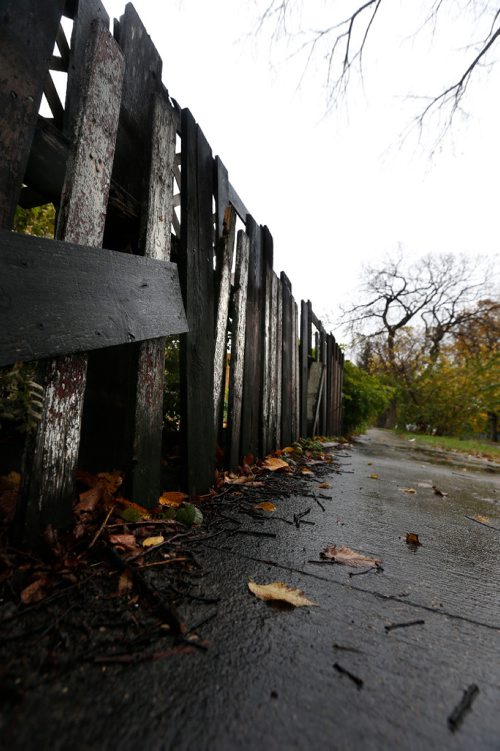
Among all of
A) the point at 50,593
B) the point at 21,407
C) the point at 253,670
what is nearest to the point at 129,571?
the point at 50,593

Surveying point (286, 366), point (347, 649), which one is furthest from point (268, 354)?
point (347, 649)

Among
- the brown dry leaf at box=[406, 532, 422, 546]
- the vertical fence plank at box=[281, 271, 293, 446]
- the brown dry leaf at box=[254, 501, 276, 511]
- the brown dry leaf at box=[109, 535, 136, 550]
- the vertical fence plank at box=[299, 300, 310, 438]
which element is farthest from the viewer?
the vertical fence plank at box=[299, 300, 310, 438]

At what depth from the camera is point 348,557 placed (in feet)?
4.48

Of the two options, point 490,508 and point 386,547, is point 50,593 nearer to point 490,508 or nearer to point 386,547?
point 386,547

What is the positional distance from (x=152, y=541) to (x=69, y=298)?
0.88 m

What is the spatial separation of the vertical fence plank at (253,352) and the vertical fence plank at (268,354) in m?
0.06

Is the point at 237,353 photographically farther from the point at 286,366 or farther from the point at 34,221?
the point at 34,221

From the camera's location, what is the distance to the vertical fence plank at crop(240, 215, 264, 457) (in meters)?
2.63

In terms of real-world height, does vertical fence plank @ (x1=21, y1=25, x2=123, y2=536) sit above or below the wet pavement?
above

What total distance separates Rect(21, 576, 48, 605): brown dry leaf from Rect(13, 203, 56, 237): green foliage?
2.03 m

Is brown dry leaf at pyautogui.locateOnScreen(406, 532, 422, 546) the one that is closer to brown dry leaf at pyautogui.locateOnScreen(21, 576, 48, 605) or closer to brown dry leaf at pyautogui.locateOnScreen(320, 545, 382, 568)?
brown dry leaf at pyautogui.locateOnScreen(320, 545, 382, 568)

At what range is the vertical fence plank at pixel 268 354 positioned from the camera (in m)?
3.01

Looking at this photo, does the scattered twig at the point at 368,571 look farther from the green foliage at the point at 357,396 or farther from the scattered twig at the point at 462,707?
the green foliage at the point at 357,396

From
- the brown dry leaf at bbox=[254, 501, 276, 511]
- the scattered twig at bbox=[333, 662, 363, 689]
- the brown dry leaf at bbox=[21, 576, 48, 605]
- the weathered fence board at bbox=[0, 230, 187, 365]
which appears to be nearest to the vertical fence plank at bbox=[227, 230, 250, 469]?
the brown dry leaf at bbox=[254, 501, 276, 511]
